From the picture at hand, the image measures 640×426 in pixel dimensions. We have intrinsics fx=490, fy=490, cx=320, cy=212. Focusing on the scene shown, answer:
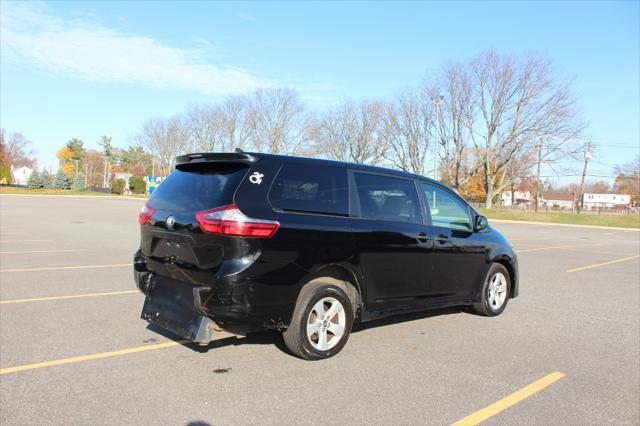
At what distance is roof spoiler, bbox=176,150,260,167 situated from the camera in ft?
13.4

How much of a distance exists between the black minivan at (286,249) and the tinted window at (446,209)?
14 cm

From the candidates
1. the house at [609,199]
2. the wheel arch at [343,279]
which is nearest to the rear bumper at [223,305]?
the wheel arch at [343,279]

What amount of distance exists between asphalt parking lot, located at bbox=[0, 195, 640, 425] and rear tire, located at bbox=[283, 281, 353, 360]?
0.13 metres

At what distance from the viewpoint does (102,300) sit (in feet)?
21.2

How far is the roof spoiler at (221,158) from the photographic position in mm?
4082

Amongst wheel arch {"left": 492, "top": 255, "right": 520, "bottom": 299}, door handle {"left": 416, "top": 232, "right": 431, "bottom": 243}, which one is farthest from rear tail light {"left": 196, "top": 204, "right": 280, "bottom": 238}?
wheel arch {"left": 492, "top": 255, "right": 520, "bottom": 299}

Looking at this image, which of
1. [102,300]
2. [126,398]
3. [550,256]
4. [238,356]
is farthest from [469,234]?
[550,256]

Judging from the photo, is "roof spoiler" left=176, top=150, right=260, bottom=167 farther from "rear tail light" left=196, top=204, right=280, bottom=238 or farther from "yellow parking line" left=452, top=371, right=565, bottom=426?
"yellow parking line" left=452, top=371, right=565, bottom=426

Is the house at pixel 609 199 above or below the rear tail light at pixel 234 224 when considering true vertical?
above

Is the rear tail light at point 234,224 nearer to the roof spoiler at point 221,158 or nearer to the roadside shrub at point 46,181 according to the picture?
the roof spoiler at point 221,158

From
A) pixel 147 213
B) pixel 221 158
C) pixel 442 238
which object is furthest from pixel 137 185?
pixel 221 158

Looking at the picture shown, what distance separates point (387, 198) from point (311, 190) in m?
1.03

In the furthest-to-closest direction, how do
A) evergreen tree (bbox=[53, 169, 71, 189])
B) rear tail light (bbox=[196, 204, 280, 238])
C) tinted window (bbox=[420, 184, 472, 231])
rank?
evergreen tree (bbox=[53, 169, 71, 189]) → tinted window (bbox=[420, 184, 472, 231]) → rear tail light (bbox=[196, 204, 280, 238])

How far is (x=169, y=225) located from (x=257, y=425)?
186 cm
